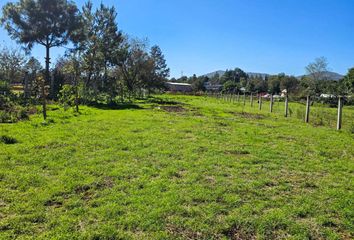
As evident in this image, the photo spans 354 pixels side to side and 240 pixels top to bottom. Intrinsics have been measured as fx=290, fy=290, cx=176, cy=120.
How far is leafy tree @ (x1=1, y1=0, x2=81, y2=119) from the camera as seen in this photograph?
2252 cm

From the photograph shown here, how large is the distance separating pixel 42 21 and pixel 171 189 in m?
23.6

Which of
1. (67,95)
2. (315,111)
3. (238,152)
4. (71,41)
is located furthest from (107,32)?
(238,152)

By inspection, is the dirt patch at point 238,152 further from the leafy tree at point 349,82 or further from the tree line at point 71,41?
the leafy tree at point 349,82

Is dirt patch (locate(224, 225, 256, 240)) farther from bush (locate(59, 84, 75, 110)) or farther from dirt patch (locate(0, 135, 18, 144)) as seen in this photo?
bush (locate(59, 84, 75, 110))

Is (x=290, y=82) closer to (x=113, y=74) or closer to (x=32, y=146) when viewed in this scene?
(x=113, y=74)

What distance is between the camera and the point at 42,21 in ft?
75.4

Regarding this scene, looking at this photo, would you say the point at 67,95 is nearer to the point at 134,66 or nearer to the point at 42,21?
the point at 42,21

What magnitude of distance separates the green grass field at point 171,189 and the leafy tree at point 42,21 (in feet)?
61.2

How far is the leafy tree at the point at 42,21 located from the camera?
22516 mm

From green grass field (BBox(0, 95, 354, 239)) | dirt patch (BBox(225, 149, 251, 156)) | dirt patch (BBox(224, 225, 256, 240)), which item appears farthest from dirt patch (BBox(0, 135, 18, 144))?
dirt patch (BBox(224, 225, 256, 240))

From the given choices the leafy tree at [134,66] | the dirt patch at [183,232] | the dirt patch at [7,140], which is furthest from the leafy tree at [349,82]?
the dirt patch at [183,232]

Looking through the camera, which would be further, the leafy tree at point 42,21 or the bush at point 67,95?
the leafy tree at point 42,21

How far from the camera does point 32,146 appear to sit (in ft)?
19.3

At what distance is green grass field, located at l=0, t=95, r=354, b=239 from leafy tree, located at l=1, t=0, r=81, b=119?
1867 centimetres
